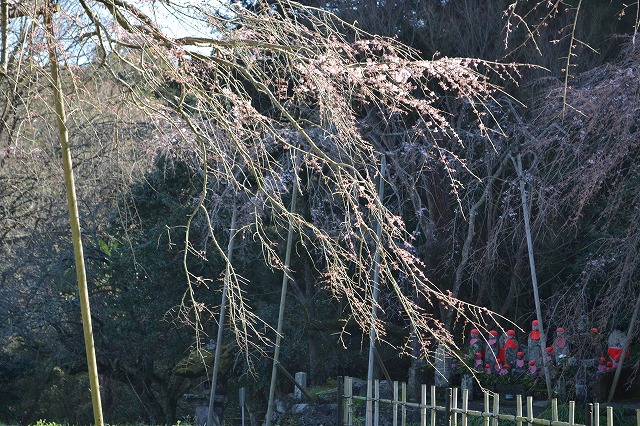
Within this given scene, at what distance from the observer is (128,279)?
13.7 metres

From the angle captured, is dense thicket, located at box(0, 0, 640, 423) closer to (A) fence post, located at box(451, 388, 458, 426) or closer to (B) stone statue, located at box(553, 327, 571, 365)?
(B) stone statue, located at box(553, 327, 571, 365)

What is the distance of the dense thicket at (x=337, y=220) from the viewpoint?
8.93 m

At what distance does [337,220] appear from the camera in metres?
9.84

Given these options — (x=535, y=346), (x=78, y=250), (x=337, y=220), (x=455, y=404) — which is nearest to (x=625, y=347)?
(x=535, y=346)

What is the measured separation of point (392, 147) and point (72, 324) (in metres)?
6.55

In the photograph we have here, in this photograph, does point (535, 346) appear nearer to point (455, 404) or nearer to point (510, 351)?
point (510, 351)

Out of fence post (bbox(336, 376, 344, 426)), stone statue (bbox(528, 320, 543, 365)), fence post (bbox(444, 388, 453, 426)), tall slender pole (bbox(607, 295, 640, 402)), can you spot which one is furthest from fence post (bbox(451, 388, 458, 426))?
stone statue (bbox(528, 320, 543, 365))

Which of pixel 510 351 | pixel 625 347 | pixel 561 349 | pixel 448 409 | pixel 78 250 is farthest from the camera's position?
pixel 510 351

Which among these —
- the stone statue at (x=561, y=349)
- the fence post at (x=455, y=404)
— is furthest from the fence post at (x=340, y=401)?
the stone statue at (x=561, y=349)

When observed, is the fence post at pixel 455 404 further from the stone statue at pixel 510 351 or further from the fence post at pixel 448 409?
the stone statue at pixel 510 351

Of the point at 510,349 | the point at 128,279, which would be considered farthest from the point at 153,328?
the point at 510,349

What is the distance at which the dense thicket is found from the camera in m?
8.93

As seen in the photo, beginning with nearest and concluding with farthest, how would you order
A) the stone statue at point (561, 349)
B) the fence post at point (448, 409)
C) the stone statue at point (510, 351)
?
the fence post at point (448, 409)
the stone statue at point (561, 349)
the stone statue at point (510, 351)

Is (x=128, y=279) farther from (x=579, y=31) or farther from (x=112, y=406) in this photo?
(x=579, y=31)
